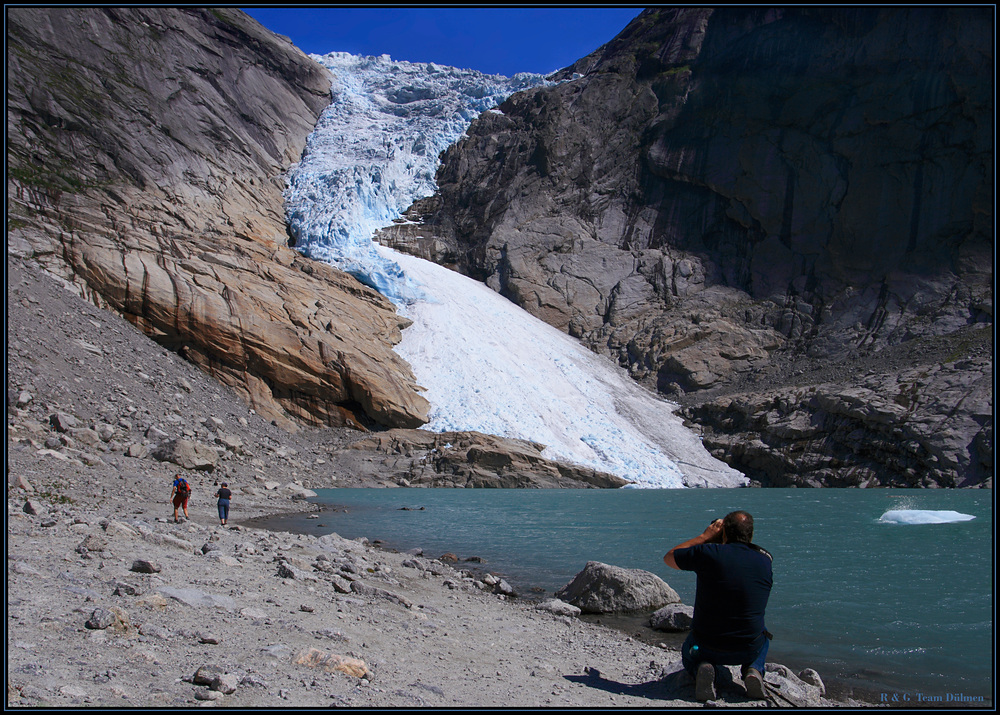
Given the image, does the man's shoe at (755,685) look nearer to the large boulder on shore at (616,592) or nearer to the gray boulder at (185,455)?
the large boulder on shore at (616,592)

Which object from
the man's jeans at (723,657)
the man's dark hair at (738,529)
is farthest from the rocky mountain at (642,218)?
the man's dark hair at (738,529)

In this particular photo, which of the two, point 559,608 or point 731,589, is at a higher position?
point 731,589

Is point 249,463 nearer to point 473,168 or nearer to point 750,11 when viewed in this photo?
point 473,168

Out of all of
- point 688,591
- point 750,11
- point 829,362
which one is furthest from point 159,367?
point 750,11

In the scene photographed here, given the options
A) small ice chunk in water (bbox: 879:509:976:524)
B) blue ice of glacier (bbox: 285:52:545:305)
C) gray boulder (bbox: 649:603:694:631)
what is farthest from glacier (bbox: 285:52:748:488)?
gray boulder (bbox: 649:603:694:631)

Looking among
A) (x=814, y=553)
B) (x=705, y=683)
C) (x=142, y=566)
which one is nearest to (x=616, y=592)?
(x=705, y=683)

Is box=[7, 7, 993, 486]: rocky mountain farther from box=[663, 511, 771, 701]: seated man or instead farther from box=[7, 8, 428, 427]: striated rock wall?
box=[663, 511, 771, 701]: seated man

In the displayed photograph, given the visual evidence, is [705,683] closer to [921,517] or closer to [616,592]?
[616,592]
